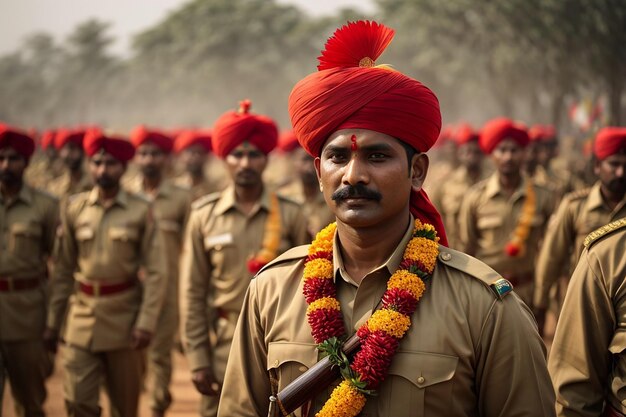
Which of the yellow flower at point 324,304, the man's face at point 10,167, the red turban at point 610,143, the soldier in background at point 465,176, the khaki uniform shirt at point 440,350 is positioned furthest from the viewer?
the soldier in background at point 465,176

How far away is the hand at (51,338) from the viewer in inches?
254

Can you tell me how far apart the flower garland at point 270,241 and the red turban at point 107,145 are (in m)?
1.55

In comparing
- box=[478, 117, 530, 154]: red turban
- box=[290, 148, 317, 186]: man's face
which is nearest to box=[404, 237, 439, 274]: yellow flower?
box=[478, 117, 530, 154]: red turban

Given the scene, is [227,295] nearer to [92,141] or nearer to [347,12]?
[92,141]

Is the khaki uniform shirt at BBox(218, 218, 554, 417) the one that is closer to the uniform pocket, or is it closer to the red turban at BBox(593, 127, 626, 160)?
the uniform pocket

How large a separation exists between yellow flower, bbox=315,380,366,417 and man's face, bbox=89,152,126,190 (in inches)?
174

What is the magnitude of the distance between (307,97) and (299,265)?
0.71 meters

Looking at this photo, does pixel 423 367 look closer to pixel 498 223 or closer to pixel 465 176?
pixel 498 223

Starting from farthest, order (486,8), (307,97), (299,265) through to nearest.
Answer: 1. (486,8)
2. (299,265)
3. (307,97)

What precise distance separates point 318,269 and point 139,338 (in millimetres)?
3688

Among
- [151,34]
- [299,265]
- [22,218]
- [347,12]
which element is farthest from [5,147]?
[151,34]

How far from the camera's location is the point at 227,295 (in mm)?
5762

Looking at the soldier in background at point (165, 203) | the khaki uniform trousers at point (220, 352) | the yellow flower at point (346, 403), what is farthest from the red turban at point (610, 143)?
the soldier in background at point (165, 203)

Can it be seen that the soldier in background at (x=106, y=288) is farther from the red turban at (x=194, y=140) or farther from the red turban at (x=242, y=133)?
the red turban at (x=194, y=140)
